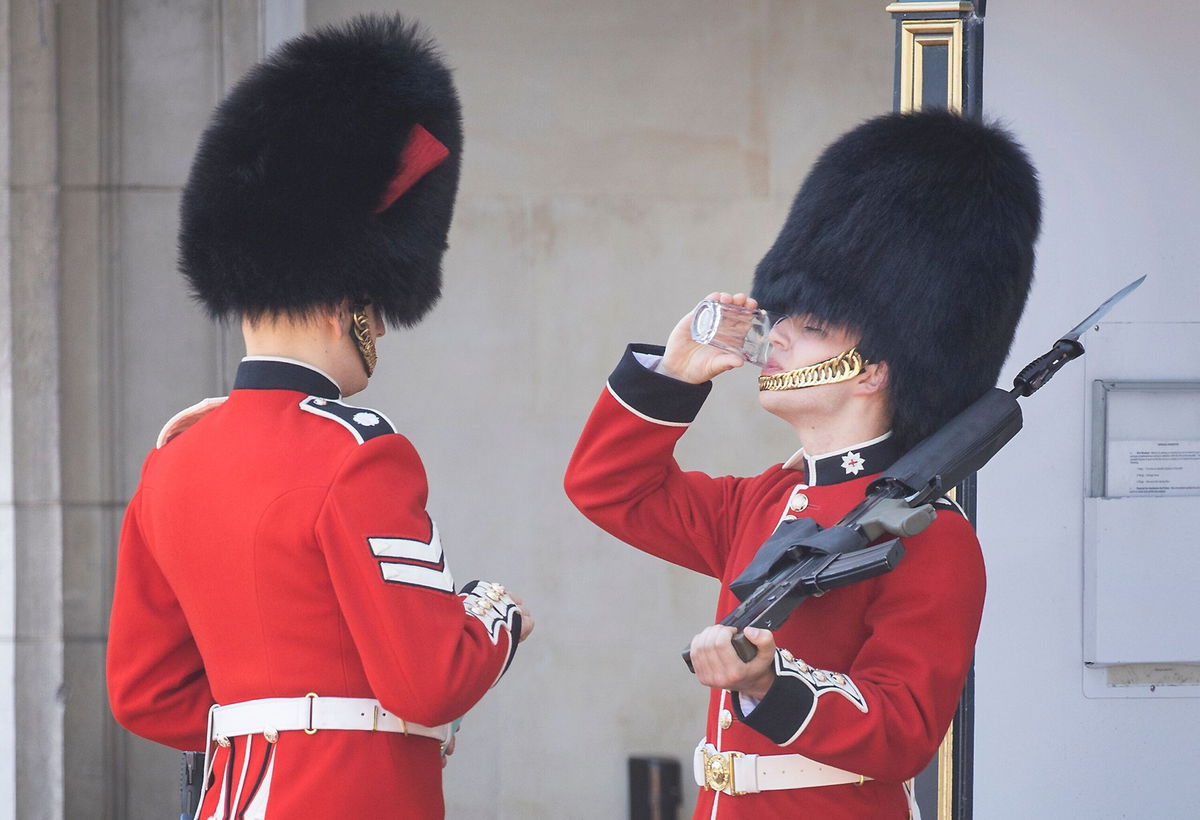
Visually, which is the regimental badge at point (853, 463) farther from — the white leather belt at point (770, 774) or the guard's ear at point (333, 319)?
the guard's ear at point (333, 319)

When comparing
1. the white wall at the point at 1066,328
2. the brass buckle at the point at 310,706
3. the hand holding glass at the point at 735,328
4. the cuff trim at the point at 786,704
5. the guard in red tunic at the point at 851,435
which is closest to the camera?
the cuff trim at the point at 786,704

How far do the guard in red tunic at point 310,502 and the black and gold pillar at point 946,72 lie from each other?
852mm

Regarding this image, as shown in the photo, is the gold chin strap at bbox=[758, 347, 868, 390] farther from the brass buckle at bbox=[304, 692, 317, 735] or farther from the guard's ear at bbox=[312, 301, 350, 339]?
the brass buckle at bbox=[304, 692, 317, 735]

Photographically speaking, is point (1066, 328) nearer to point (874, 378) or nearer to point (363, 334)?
point (874, 378)

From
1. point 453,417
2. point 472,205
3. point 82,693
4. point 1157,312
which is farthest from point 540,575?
point 1157,312

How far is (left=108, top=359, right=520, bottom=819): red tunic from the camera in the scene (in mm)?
1692

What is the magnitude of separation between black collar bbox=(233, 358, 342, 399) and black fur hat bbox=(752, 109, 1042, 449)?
67 centimetres

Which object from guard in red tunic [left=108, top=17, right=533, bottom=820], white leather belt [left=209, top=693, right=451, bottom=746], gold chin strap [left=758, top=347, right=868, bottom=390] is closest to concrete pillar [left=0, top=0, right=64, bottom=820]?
guard in red tunic [left=108, top=17, right=533, bottom=820]

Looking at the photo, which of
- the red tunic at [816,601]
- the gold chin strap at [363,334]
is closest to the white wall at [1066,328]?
the red tunic at [816,601]

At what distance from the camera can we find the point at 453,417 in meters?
3.97

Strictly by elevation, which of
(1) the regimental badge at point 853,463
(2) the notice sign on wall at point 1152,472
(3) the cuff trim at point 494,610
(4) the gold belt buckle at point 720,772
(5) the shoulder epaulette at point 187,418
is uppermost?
(5) the shoulder epaulette at point 187,418

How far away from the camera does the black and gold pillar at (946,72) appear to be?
2.40 meters

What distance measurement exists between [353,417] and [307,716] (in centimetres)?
40

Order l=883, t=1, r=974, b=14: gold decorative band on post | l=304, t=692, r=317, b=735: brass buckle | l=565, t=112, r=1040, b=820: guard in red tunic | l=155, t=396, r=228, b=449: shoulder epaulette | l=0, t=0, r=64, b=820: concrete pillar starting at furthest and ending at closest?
l=0, t=0, r=64, b=820: concrete pillar, l=883, t=1, r=974, b=14: gold decorative band on post, l=155, t=396, r=228, b=449: shoulder epaulette, l=304, t=692, r=317, b=735: brass buckle, l=565, t=112, r=1040, b=820: guard in red tunic
